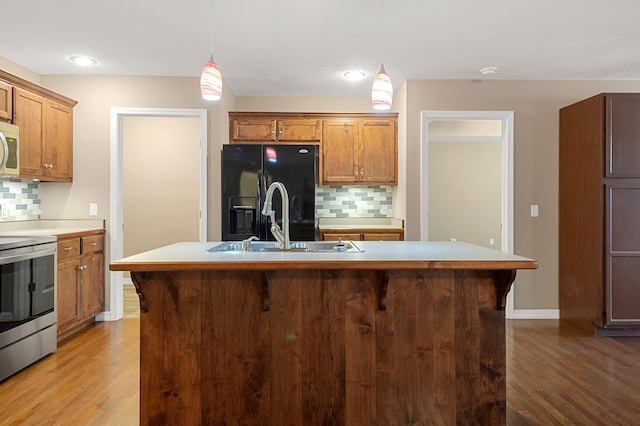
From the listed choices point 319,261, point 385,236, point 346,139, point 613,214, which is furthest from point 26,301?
point 613,214

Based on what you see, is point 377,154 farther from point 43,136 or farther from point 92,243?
point 43,136

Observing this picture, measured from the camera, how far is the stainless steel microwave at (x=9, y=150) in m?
2.91

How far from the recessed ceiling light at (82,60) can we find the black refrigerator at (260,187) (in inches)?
54.9

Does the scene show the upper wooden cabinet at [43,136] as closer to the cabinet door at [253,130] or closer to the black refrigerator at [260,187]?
the black refrigerator at [260,187]

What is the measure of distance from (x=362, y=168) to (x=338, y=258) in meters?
2.96

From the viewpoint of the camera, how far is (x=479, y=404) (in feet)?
6.44

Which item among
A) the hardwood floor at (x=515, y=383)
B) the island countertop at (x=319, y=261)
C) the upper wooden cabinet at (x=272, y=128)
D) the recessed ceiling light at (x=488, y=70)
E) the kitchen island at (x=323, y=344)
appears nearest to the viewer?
the island countertop at (x=319, y=261)

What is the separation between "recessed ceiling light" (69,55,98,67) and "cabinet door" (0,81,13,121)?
616mm

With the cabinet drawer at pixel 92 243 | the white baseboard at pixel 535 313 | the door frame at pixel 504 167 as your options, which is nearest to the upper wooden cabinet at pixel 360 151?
the door frame at pixel 504 167

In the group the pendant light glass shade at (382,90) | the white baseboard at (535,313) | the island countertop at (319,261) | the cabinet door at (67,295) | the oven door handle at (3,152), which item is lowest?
the white baseboard at (535,313)

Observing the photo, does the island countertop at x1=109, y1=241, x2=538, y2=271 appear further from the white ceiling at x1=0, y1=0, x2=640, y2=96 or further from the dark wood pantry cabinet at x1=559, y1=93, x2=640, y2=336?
the dark wood pantry cabinet at x1=559, y1=93, x2=640, y2=336

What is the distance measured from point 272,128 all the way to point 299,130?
0.32 meters

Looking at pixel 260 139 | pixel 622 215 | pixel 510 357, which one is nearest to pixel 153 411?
pixel 510 357

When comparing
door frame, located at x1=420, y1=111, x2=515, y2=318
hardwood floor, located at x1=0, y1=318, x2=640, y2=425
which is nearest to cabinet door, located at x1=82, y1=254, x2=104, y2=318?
hardwood floor, located at x1=0, y1=318, x2=640, y2=425
